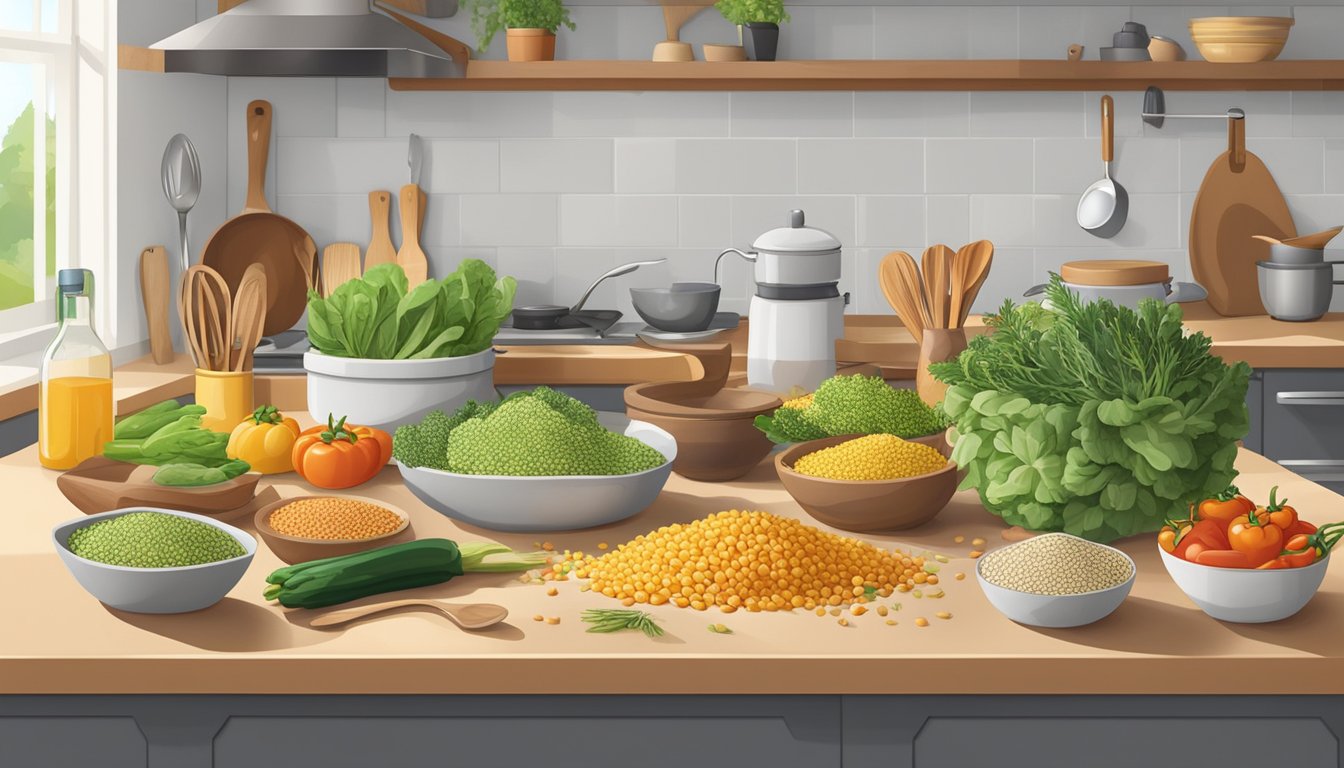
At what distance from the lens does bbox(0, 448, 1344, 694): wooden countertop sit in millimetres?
1227

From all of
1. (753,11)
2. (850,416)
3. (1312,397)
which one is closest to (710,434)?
(850,416)

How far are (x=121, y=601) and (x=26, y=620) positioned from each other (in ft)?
0.30

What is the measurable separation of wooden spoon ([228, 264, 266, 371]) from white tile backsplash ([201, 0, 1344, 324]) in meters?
2.01

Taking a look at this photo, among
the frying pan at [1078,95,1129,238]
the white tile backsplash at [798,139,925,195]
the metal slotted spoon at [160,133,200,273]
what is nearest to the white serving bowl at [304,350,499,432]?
the metal slotted spoon at [160,133,200,273]

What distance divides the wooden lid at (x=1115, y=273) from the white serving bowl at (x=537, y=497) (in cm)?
226

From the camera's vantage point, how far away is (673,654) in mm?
1241

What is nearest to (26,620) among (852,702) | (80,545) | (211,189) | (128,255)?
(80,545)

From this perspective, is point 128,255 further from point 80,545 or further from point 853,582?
point 853,582

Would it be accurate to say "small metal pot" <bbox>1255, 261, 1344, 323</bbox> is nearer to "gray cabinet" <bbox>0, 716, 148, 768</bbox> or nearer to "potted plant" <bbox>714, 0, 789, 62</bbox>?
"potted plant" <bbox>714, 0, 789, 62</bbox>

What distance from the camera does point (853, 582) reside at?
143cm

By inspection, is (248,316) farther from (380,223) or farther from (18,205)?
(380,223)

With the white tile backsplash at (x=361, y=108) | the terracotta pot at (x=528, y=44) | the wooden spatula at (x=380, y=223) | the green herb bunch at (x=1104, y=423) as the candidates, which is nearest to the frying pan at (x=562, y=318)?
the wooden spatula at (x=380, y=223)

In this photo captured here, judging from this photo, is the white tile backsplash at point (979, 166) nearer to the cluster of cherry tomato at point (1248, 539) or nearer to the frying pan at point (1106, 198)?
the frying pan at point (1106, 198)

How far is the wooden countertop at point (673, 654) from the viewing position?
1.23 metres
